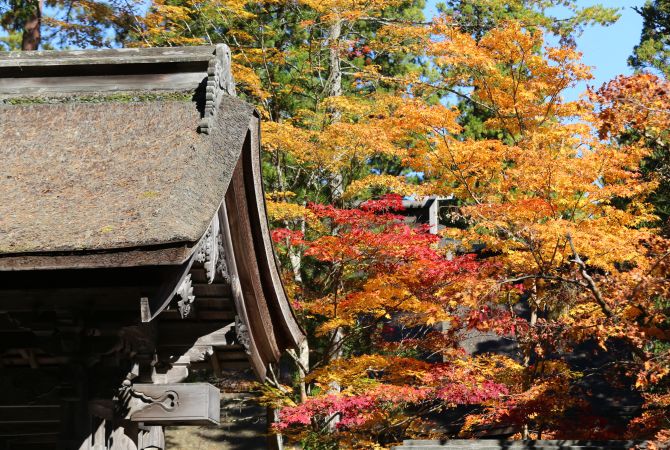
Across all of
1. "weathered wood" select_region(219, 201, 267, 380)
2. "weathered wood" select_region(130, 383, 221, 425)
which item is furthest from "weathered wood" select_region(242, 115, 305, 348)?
"weathered wood" select_region(130, 383, 221, 425)

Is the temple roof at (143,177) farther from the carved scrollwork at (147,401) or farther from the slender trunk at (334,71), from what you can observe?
the slender trunk at (334,71)

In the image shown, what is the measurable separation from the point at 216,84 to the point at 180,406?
7.58 ft

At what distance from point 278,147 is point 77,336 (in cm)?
1113

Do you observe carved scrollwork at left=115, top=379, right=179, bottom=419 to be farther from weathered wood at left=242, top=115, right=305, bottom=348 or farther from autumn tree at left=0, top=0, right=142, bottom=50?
autumn tree at left=0, top=0, right=142, bottom=50

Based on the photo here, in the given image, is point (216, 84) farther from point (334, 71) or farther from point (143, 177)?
point (334, 71)

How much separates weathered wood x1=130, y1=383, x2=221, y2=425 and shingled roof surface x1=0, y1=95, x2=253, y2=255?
5.13 ft

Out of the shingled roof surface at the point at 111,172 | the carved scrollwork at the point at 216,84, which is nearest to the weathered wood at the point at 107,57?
the carved scrollwork at the point at 216,84

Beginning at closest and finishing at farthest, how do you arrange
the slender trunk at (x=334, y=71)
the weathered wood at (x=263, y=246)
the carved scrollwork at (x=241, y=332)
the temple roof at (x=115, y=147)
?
the temple roof at (x=115, y=147)
the weathered wood at (x=263, y=246)
the carved scrollwork at (x=241, y=332)
the slender trunk at (x=334, y=71)

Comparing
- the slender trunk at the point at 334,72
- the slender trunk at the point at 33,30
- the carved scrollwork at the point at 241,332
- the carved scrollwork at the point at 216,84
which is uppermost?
the slender trunk at the point at 33,30

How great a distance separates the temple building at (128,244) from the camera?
15.9ft

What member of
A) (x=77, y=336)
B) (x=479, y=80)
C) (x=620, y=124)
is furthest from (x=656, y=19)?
(x=77, y=336)

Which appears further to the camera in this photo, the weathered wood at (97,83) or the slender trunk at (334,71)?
the slender trunk at (334,71)

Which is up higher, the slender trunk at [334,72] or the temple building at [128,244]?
the slender trunk at [334,72]

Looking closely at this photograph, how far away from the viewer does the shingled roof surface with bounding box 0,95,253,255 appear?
4762 millimetres
